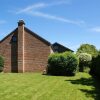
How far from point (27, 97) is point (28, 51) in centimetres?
3099

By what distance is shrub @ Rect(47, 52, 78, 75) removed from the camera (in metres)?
41.6

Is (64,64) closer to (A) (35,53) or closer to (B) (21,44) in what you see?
(A) (35,53)

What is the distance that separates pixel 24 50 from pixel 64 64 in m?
10.2

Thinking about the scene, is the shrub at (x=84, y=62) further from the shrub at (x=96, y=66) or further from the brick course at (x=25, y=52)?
the shrub at (x=96, y=66)

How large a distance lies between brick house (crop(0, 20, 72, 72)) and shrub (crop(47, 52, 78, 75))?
585 cm

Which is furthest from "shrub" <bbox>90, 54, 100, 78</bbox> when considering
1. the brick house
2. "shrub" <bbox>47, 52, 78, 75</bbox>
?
the brick house

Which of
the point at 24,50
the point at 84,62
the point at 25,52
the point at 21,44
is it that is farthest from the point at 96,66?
the point at 84,62

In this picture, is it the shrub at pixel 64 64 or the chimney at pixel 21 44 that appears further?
the chimney at pixel 21 44

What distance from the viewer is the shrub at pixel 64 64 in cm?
4159

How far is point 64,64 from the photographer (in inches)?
1650

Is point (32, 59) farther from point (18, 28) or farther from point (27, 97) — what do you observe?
point (27, 97)

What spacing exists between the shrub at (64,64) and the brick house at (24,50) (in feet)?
19.2

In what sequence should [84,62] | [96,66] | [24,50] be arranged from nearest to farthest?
[96,66], [24,50], [84,62]

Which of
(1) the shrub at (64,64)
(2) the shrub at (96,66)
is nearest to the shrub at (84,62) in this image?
(2) the shrub at (96,66)
